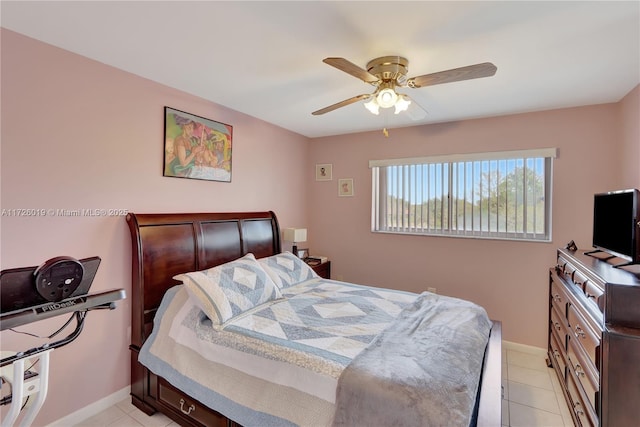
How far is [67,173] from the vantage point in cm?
204

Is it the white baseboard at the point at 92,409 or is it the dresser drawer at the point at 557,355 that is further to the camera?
the dresser drawer at the point at 557,355

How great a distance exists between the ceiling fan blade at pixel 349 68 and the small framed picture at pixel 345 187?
225 centimetres

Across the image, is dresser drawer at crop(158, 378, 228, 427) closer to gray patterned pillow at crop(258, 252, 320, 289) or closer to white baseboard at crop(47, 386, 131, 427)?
white baseboard at crop(47, 386, 131, 427)

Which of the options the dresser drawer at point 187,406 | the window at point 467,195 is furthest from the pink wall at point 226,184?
the dresser drawer at point 187,406

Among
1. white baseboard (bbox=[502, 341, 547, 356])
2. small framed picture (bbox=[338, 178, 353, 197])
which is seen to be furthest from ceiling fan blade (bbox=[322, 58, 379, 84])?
white baseboard (bbox=[502, 341, 547, 356])

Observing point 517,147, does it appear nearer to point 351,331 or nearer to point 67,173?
point 351,331

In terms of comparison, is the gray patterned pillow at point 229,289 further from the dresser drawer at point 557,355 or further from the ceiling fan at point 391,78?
the dresser drawer at point 557,355

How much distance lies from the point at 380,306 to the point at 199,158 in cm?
208

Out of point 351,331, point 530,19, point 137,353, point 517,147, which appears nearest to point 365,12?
point 530,19

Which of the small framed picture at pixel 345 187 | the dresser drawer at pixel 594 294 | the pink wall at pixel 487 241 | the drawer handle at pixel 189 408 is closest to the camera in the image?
the dresser drawer at pixel 594 294

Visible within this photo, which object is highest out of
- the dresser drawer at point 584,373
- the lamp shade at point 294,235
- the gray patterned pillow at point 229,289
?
the lamp shade at point 294,235

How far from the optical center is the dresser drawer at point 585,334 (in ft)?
5.16

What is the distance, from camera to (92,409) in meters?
2.17

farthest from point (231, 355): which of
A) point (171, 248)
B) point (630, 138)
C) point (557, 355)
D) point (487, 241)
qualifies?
point (630, 138)
